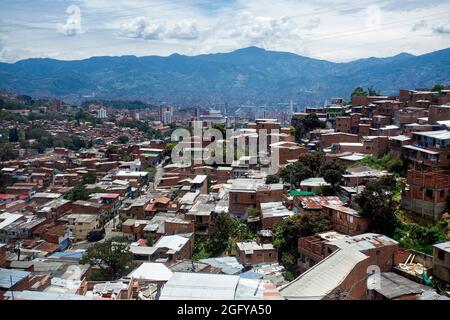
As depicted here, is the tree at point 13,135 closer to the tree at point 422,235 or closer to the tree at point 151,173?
the tree at point 151,173

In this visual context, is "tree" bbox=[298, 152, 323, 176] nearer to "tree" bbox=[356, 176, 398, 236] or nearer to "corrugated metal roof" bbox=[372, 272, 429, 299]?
"tree" bbox=[356, 176, 398, 236]

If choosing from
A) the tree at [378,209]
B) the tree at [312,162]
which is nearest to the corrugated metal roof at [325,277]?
the tree at [378,209]

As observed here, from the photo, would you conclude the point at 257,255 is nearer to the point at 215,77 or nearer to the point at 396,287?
the point at 396,287

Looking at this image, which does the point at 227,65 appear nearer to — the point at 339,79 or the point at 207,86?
the point at 207,86

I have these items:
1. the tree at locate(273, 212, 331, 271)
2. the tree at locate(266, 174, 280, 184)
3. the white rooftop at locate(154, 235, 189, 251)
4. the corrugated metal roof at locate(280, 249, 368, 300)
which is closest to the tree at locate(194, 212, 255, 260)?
the white rooftop at locate(154, 235, 189, 251)

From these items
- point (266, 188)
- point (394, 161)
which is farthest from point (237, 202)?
point (394, 161)

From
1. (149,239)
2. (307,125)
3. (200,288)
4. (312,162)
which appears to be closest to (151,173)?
(307,125)
